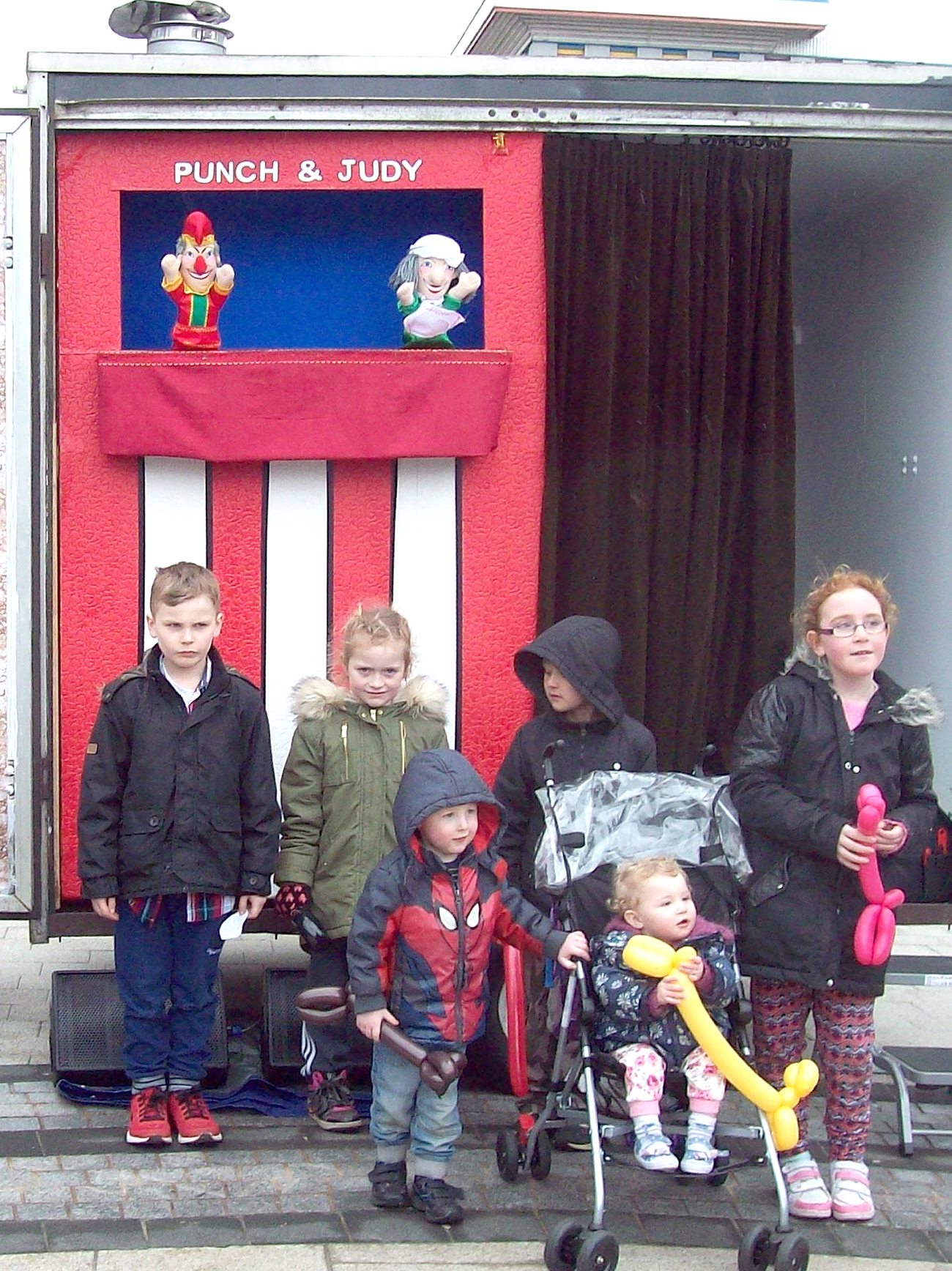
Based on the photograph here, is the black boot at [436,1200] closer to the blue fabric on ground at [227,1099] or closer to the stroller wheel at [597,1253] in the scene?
the stroller wheel at [597,1253]

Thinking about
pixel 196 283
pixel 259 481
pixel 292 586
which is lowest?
pixel 292 586

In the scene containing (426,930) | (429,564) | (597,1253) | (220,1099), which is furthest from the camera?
(429,564)

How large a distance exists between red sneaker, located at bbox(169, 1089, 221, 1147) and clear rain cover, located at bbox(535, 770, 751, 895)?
1.18 m

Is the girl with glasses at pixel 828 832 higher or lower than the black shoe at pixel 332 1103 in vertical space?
higher

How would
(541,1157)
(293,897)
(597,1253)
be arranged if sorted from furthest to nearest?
1. (293,897)
2. (541,1157)
3. (597,1253)

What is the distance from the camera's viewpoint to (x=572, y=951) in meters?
3.85

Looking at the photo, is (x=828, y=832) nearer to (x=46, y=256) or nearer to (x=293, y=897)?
(x=293, y=897)

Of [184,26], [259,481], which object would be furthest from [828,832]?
[184,26]

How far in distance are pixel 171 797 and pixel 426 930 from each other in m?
0.86

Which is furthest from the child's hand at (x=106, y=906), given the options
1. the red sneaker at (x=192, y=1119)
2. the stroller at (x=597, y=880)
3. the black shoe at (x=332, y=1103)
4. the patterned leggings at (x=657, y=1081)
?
the patterned leggings at (x=657, y=1081)

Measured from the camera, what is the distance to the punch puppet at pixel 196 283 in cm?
496

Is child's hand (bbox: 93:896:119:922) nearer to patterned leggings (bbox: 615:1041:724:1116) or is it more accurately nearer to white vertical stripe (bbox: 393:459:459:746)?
white vertical stripe (bbox: 393:459:459:746)

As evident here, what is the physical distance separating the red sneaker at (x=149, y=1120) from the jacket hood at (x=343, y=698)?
44.8 inches

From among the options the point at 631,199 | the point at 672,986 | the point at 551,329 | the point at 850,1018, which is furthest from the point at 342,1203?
the point at 631,199
